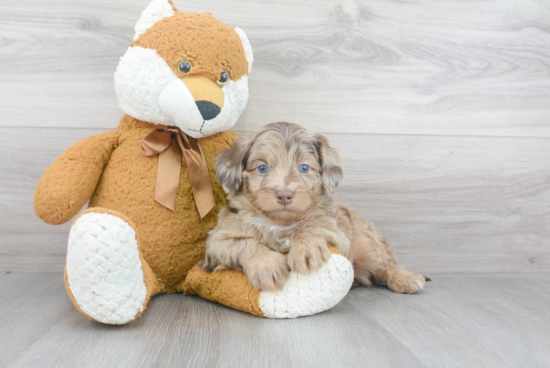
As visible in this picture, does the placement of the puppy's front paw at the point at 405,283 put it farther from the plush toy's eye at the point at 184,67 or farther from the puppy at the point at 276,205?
the plush toy's eye at the point at 184,67

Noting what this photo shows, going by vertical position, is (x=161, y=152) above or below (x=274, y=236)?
above

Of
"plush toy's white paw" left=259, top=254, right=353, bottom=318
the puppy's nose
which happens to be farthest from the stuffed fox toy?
the puppy's nose

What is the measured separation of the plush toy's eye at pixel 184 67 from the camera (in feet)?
5.21

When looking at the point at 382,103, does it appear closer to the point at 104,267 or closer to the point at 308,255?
the point at 308,255

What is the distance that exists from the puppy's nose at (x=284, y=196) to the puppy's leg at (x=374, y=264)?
1.85 ft

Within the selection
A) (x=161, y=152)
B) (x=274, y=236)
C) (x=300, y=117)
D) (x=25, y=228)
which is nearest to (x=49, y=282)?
(x=25, y=228)

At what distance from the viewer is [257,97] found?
7.25 feet

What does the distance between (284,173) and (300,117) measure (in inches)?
29.2

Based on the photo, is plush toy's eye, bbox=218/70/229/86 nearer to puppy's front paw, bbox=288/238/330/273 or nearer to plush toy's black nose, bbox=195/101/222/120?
plush toy's black nose, bbox=195/101/222/120

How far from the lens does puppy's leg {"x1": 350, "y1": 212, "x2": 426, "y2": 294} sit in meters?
1.91

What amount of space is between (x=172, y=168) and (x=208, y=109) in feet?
0.96

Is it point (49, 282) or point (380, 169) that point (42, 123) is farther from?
point (380, 169)

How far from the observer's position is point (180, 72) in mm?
1592

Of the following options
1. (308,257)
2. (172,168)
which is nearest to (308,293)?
(308,257)
